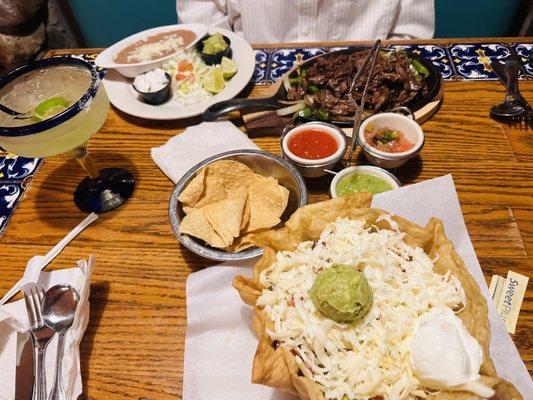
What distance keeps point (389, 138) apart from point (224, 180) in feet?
3.27

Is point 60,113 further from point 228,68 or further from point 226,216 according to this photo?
point 228,68

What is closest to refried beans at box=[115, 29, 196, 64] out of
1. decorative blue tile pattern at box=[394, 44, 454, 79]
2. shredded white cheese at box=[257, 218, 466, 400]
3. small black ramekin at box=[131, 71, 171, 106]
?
small black ramekin at box=[131, 71, 171, 106]

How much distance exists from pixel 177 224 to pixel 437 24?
407cm

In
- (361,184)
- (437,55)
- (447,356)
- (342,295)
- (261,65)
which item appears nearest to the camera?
(447,356)

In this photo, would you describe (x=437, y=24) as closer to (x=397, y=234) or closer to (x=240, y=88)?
(x=240, y=88)

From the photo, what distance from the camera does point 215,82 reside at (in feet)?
9.55

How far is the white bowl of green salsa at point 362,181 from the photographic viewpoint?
6.96 ft

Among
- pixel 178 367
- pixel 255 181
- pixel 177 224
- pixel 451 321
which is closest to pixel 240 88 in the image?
pixel 255 181

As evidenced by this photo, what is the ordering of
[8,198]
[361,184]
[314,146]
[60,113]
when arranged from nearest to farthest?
[60,113]
[361,184]
[314,146]
[8,198]

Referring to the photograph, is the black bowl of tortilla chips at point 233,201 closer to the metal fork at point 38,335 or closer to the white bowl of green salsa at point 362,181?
the white bowl of green salsa at point 362,181

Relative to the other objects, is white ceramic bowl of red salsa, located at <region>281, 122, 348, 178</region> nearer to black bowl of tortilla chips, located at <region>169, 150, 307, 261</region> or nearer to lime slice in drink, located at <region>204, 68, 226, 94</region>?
black bowl of tortilla chips, located at <region>169, 150, 307, 261</region>

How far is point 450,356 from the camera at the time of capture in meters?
1.25

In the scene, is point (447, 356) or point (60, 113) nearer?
point (447, 356)

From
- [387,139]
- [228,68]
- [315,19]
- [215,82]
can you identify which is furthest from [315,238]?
[315,19]
